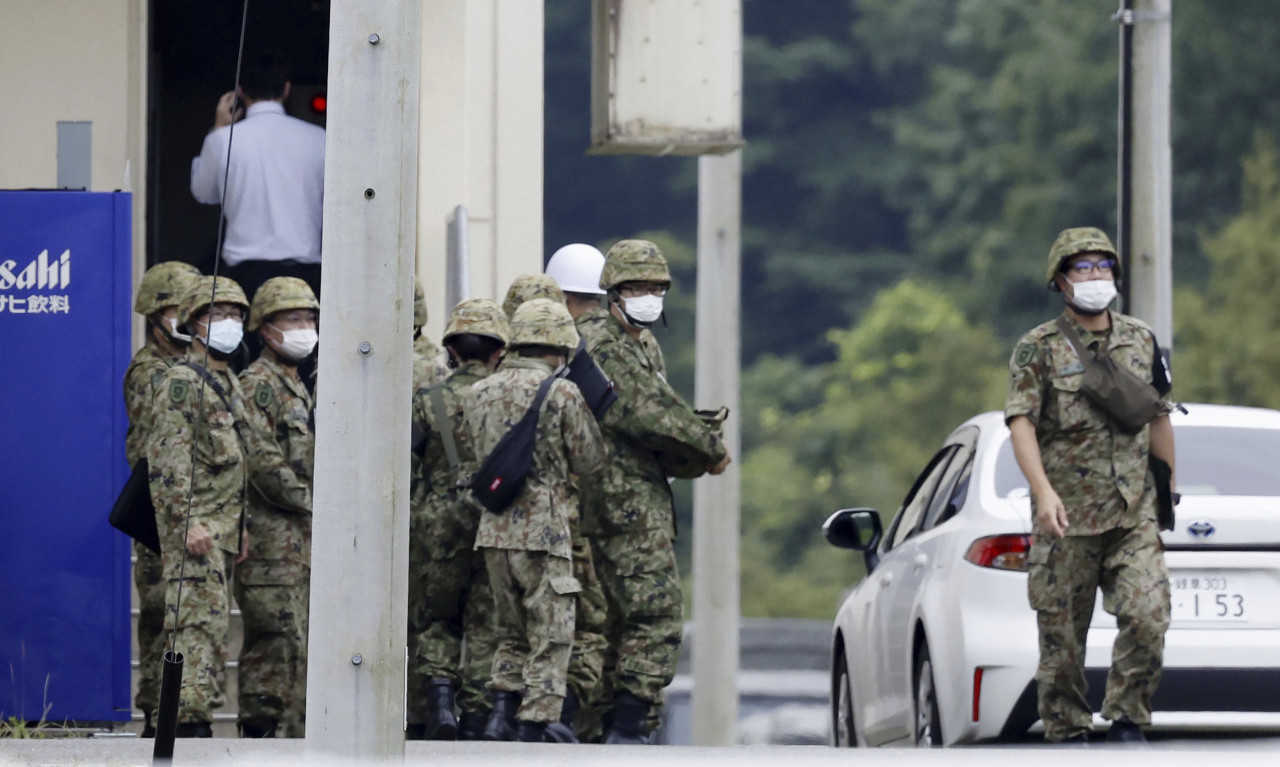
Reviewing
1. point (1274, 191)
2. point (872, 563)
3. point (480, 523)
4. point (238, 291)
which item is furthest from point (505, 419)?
point (1274, 191)

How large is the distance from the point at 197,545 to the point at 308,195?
2.99 metres

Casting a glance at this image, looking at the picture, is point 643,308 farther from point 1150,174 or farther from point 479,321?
point 1150,174

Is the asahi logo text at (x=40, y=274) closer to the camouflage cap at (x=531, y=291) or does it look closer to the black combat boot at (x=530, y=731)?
the camouflage cap at (x=531, y=291)

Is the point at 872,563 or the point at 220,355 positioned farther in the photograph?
the point at 872,563

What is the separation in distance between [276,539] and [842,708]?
3.13 meters

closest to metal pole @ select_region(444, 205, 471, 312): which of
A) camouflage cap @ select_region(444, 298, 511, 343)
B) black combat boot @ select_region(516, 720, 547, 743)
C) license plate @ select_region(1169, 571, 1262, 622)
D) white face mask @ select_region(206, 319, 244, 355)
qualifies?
camouflage cap @ select_region(444, 298, 511, 343)

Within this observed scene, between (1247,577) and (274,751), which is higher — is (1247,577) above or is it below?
above

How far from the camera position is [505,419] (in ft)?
30.9

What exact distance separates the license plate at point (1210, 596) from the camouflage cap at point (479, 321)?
282 centimetres

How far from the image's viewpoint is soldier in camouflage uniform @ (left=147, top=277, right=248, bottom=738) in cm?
922

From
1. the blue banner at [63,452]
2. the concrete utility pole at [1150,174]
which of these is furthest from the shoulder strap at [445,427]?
the concrete utility pole at [1150,174]

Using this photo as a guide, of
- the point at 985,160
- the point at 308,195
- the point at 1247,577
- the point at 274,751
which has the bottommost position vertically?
the point at 274,751

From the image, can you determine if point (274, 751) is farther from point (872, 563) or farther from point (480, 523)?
point (872, 563)

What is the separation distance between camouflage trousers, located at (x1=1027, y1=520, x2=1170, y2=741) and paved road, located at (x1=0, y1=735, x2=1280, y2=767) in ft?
0.56
